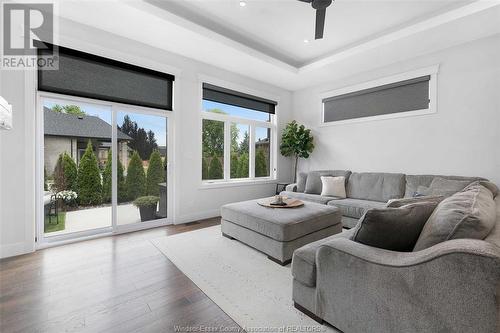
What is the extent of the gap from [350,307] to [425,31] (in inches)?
145

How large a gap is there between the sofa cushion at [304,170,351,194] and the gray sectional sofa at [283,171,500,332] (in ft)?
9.72

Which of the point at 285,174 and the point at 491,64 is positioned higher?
the point at 491,64

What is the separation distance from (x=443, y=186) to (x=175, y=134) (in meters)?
4.09

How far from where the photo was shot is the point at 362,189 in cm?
412

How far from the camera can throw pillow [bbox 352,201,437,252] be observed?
133 cm

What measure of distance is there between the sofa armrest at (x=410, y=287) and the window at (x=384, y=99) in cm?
363

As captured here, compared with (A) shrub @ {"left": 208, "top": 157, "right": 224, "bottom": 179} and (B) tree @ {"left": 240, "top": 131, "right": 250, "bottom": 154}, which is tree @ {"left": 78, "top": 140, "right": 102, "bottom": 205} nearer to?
(A) shrub @ {"left": 208, "top": 157, "right": 224, "bottom": 179}

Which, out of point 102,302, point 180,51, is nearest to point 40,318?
point 102,302

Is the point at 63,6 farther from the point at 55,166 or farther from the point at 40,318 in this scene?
the point at 40,318

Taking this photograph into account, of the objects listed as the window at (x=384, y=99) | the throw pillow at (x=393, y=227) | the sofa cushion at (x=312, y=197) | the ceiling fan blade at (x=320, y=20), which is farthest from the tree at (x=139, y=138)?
the window at (x=384, y=99)

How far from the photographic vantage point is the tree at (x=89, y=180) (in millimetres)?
3199

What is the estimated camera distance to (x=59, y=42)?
289cm

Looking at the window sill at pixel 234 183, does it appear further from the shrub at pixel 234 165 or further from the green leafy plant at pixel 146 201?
the green leafy plant at pixel 146 201

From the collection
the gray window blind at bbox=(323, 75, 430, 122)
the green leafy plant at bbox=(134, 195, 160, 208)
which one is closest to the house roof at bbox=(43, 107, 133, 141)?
the green leafy plant at bbox=(134, 195, 160, 208)
